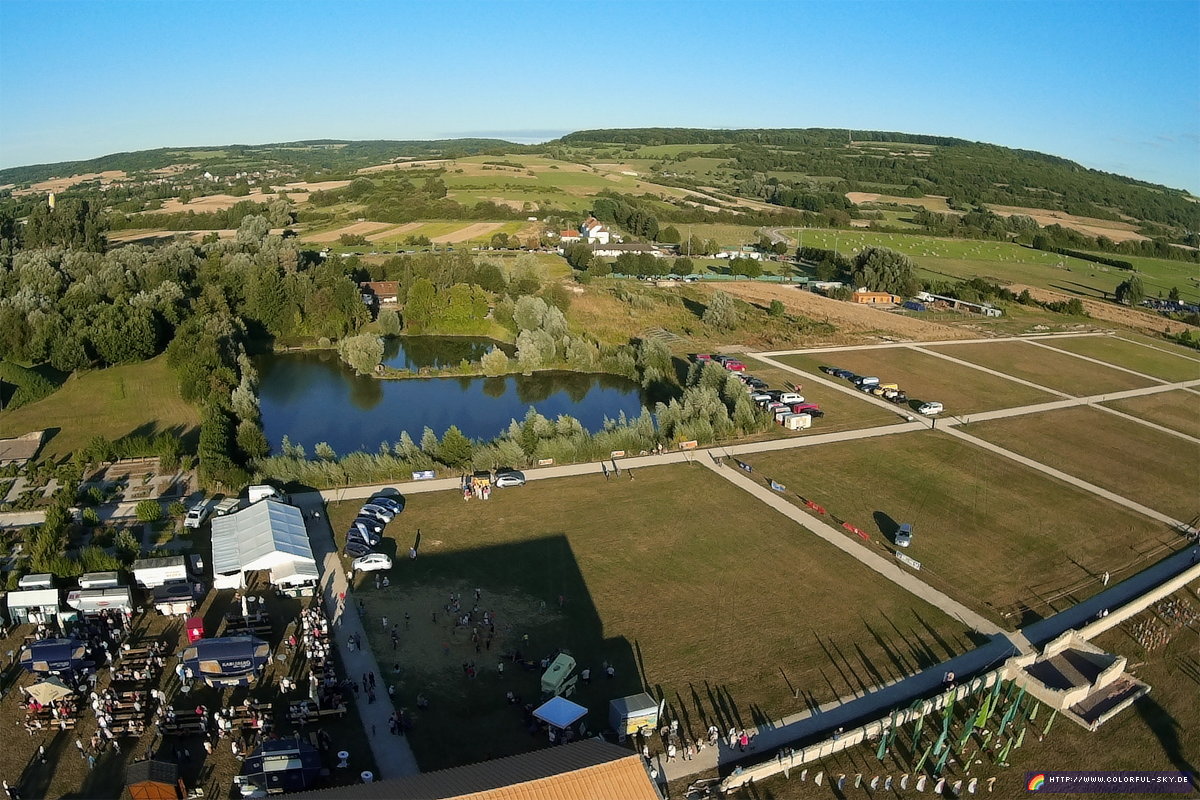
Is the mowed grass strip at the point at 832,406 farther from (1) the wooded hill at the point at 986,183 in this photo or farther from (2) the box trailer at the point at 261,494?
(1) the wooded hill at the point at 986,183

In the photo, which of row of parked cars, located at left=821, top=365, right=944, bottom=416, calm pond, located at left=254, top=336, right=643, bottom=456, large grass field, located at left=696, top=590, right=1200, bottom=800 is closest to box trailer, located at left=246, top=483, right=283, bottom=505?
calm pond, located at left=254, top=336, right=643, bottom=456

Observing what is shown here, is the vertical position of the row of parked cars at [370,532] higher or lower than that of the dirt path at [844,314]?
lower

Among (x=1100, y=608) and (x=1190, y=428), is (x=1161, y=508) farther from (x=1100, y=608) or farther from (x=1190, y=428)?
(x=1190, y=428)

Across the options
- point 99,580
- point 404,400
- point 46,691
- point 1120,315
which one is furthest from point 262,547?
point 1120,315

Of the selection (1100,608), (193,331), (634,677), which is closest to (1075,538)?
(1100,608)

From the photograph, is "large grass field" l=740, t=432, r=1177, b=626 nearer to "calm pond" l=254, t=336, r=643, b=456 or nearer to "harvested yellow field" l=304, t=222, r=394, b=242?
"calm pond" l=254, t=336, r=643, b=456

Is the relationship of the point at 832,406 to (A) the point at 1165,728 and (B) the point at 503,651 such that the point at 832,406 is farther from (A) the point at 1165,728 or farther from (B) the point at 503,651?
(B) the point at 503,651

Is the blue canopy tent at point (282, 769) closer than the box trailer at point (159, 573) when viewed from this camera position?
Yes

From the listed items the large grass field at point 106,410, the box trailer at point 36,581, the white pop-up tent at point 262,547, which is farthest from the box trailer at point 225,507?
the large grass field at point 106,410
